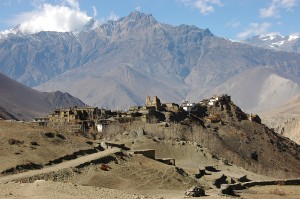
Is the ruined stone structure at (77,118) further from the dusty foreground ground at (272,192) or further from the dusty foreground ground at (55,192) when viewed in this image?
the dusty foreground ground at (55,192)

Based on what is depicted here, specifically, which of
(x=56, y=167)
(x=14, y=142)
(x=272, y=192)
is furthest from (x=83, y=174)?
(x=272, y=192)

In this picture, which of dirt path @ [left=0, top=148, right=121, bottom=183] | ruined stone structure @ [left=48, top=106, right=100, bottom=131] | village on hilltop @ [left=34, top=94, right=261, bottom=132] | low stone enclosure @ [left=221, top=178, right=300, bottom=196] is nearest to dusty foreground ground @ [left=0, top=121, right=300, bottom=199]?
dirt path @ [left=0, top=148, right=121, bottom=183]

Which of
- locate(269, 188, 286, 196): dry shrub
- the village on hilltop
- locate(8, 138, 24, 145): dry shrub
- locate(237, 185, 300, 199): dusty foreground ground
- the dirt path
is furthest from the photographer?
the village on hilltop

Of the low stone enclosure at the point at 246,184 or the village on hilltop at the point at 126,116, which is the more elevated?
the village on hilltop at the point at 126,116

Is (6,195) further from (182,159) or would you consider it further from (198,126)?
(198,126)

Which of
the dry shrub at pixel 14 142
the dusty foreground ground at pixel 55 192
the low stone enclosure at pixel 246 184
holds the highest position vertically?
the dry shrub at pixel 14 142

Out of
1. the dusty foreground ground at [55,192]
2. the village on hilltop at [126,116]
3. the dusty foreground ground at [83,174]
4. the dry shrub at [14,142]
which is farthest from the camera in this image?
the village on hilltop at [126,116]

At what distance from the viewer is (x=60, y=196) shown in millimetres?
24734

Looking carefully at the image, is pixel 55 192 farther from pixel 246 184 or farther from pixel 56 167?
pixel 56 167

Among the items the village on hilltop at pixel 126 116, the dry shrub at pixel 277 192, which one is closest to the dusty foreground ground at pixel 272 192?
the dry shrub at pixel 277 192

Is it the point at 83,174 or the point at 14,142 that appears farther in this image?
the point at 14,142

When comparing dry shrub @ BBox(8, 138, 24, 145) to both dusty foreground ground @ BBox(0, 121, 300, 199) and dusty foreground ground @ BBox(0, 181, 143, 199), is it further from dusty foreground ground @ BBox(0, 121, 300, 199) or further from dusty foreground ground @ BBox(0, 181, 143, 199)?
dusty foreground ground @ BBox(0, 181, 143, 199)

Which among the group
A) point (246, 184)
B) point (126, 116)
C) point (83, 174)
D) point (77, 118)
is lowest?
point (246, 184)

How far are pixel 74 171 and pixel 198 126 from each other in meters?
63.2
